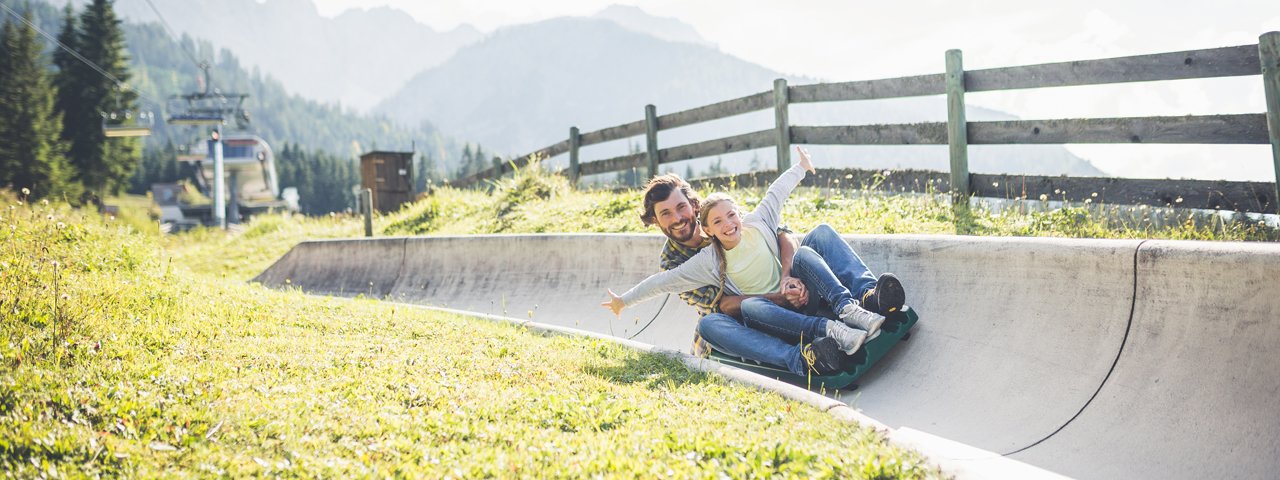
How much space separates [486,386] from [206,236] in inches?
923

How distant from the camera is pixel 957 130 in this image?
8016 mm

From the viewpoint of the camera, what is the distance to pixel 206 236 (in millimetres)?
24250

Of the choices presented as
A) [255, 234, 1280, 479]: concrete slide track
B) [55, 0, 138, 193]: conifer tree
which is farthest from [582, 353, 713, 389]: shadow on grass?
[55, 0, 138, 193]: conifer tree

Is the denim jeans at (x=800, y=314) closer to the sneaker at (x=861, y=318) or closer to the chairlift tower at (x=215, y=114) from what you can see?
the sneaker at (x=861, y=318)

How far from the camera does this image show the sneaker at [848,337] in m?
4.37

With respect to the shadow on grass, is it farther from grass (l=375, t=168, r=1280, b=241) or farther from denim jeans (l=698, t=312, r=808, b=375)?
grass (l=375, t=168, r=1280, b=241)

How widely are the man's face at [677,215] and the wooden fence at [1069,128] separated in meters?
3.92

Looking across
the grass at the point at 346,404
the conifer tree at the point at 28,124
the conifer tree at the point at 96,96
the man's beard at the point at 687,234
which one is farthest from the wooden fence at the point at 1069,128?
the conifer tree at the point at 96,96

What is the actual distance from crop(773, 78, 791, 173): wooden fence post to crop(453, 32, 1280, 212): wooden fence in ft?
0.04

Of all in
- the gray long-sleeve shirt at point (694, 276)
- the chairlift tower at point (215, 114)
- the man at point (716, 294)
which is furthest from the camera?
the chairlift tower at point (215, 114)

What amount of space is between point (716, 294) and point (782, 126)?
5.18m

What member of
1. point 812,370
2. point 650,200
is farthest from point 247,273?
point 812,370

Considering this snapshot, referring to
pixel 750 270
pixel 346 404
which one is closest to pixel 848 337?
pixel 750 270

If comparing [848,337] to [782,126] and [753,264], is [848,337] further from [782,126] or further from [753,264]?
[782,126]
